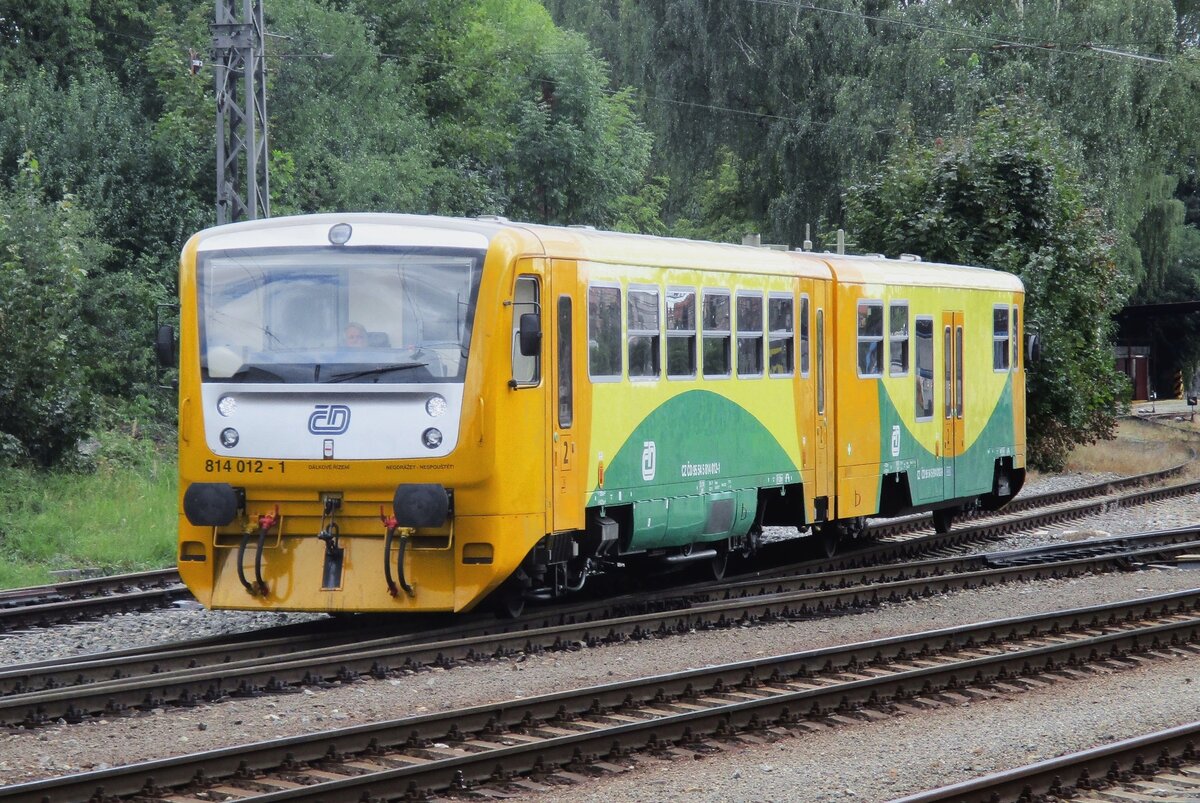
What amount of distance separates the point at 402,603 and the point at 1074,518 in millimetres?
13369

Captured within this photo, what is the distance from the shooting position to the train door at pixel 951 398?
1878cm

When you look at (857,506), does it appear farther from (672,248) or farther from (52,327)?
(52,327)

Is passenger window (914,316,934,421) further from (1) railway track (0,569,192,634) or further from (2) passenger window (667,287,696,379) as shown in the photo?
(1) railway track (0,569,192,634)

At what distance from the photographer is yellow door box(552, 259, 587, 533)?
11.9 metres

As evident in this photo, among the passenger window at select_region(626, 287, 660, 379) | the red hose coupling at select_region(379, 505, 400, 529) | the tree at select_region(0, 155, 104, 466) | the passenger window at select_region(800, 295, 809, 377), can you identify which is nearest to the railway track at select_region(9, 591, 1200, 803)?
the red hose coupling at select_region(379, 505, 400, 529)

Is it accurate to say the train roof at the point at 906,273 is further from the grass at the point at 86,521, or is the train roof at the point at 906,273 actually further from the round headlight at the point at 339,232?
the grass at the point at 86,521

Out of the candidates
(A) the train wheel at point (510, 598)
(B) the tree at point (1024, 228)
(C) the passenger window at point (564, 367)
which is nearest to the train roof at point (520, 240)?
(C) the passenger window at point (564, 367)

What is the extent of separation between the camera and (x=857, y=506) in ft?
55.5

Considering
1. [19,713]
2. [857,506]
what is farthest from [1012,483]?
[19,713]

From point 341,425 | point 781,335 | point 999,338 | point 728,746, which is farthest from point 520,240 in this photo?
point 999,338

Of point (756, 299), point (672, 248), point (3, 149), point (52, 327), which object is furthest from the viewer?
point (3, 149)

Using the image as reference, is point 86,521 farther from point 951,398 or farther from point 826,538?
point 951,398

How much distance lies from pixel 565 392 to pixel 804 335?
14.5 ft

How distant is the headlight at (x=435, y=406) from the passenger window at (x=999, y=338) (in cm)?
1085
